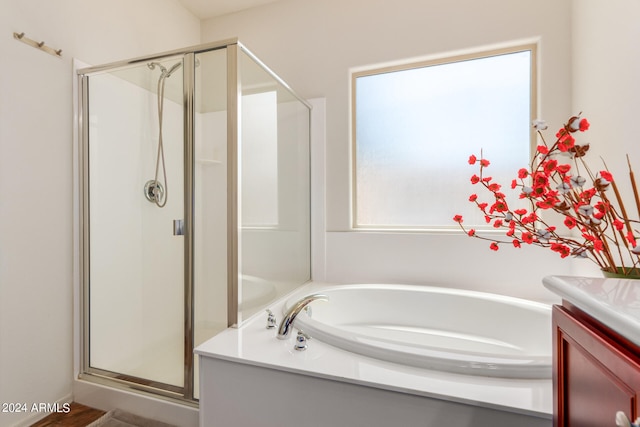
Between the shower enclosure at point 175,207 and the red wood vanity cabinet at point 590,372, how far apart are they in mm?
1174

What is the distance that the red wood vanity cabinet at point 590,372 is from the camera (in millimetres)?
406

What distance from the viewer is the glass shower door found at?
1654 mm

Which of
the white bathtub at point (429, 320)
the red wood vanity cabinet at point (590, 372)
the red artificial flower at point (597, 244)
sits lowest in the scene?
the white bathtub at point (429, 320)

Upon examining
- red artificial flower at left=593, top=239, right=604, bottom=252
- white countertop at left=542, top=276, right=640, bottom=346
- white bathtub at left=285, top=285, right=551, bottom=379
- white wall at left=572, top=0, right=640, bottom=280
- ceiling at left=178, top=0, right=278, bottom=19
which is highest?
ceiling at left=178, top=0, right=278, bottom=19

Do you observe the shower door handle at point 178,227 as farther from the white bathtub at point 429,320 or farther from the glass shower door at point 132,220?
the white bathtub at point 429,320

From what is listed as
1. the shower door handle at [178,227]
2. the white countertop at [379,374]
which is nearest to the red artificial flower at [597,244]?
the white countertop at [379,374]

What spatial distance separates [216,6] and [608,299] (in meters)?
2.95

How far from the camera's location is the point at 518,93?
1.99 metres

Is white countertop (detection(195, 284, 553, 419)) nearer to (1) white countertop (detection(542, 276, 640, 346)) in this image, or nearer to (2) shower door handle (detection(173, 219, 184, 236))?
(1) white countertop (detection(542, 276, 640, 346))

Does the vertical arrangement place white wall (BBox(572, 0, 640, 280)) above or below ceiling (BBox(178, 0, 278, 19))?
below

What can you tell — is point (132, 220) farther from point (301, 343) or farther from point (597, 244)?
point (597, 244)

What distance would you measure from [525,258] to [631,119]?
912mm

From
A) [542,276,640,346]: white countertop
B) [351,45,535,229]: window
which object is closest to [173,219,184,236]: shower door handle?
[351,45,535,229]: window

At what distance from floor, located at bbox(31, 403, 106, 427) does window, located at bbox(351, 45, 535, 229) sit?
5.97ft
